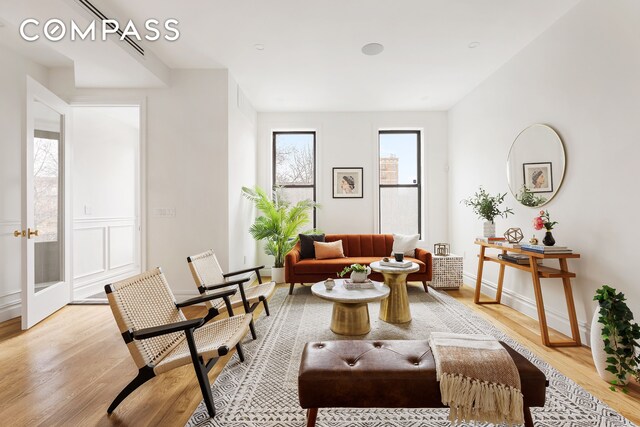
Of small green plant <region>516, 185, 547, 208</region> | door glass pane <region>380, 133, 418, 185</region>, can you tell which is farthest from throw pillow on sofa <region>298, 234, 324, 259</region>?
small green plant <region>516, 185, 547, 208</region>

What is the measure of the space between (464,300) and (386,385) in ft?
9.60

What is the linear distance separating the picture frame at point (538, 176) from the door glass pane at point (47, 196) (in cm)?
516

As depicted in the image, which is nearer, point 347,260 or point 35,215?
point 35,215

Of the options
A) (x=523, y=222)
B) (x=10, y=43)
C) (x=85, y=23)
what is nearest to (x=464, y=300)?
(x=523, y=222)

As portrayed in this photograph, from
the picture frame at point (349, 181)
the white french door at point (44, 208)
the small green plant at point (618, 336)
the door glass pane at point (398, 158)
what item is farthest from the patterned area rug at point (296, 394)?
the door glass pane at point (398, 158)

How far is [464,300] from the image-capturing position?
152 inches

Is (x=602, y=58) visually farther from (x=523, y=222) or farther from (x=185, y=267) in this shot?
(x=185, y=267)

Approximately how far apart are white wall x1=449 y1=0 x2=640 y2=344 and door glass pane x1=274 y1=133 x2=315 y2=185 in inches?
120

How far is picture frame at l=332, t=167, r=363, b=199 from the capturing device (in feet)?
17.6

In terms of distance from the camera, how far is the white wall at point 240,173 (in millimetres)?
3932

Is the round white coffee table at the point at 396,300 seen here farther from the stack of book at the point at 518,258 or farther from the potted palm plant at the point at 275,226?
the potted palm plant at the point at 275,226

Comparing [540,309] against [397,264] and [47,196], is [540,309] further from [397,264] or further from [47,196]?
[47,196]

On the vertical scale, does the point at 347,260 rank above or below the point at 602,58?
below

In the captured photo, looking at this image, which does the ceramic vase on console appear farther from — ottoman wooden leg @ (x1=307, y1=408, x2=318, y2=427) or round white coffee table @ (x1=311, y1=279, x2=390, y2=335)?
ottoman wooden leg @ (x1=307, y1=408, x2=318, y2=427)
